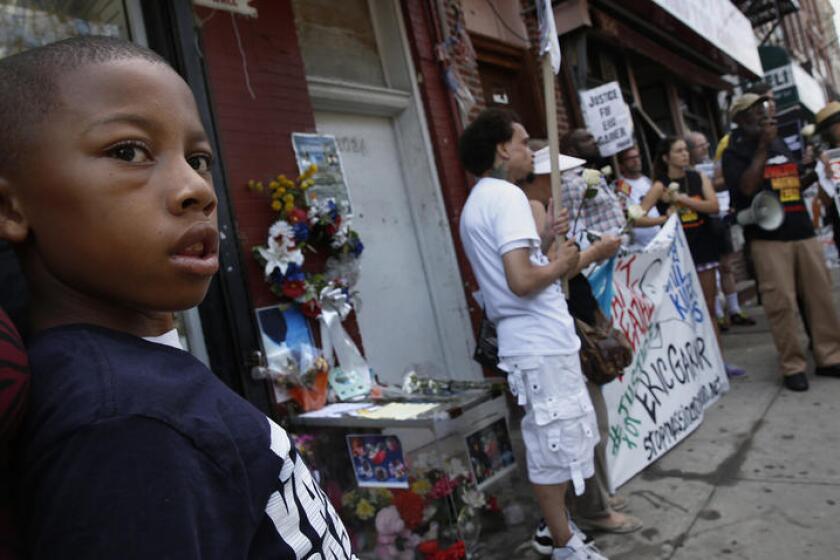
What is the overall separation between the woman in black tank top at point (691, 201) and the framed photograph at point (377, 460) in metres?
3.16

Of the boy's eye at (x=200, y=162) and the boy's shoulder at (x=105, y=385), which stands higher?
the boy's eye at (x=200, y=162)

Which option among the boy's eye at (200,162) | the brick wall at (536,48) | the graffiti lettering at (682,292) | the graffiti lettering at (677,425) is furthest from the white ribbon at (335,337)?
the brick wall at (536,48)

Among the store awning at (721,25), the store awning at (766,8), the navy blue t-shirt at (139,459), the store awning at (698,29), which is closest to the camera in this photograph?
the navy blue t-shirt at (139,459)

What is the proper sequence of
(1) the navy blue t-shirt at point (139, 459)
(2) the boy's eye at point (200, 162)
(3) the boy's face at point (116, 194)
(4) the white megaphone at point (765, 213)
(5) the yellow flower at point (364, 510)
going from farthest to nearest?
1. (4) the white megaphone at point (765, 213)
2. (5) the yellow flower at point (364, 510)
3. (2) the boy's eye at point (200, 162)
4. (3) the boy's face at point (116, 194)
5. (1) the navy blue t-shirt at point (139, 459)

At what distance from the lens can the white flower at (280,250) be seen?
10.8 feet

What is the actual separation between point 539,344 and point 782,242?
2.91 meters

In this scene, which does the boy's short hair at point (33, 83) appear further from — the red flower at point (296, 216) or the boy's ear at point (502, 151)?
the red flower at point (296, 216)

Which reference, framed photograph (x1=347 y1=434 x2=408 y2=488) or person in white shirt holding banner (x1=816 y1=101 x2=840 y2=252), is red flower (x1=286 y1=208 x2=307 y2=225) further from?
person in white shirt holding banner (x1=816 y1=101 x2=840 y2=252)

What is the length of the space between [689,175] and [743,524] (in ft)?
10.7

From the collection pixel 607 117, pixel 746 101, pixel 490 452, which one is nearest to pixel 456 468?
pixel 490 452

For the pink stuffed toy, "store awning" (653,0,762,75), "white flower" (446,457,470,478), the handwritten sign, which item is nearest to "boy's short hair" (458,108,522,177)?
"white flower" (446,457,470,478)

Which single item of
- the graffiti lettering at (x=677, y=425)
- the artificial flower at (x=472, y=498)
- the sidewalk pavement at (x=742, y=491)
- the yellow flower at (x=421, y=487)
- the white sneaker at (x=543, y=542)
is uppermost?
the yellow flower at (x=421, y=487)

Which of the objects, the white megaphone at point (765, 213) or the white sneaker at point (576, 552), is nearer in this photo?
the white sneaker at point (576, 552)

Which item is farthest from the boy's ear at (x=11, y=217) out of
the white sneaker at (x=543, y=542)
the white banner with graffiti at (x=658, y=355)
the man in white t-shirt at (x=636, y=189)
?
the man in white t-shirt at (x=636, y=189)
